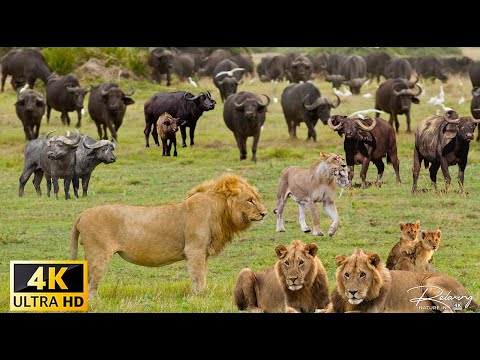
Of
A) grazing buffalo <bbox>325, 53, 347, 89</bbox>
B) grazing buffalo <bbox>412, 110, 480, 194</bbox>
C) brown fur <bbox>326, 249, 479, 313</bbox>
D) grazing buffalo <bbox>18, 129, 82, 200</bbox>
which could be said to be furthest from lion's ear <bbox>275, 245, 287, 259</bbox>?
grazing buffalo <bbox>325, 53, 347, 89</bbox>

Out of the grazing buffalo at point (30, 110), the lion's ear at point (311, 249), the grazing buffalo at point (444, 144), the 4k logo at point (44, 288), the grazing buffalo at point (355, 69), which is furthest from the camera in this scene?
the grazing buffalo at point (355, 69)

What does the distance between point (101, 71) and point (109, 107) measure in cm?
184

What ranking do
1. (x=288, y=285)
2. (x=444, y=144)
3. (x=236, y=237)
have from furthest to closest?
(x=444, y=144)
(x=236, y=237)
(x=288, y=285)

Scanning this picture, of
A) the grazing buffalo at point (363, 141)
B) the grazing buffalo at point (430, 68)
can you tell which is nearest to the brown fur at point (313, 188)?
the grazing buffalo at point (363, 141)

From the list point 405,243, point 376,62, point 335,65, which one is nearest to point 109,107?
point 405,243

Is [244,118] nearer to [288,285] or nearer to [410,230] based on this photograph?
[410,230]

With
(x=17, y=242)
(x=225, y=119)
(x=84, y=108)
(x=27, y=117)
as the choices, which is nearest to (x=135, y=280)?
(x=17, y=242)

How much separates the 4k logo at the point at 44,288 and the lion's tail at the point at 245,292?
43.2 inches

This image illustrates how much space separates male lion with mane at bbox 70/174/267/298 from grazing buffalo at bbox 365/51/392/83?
21.6m

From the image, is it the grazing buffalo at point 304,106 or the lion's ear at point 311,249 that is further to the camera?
the grazing buffalo at point 304,106

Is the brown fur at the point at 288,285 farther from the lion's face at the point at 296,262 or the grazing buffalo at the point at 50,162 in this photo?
the grazing buffalo at the point at 50,162

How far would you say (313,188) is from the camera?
31.4 ft

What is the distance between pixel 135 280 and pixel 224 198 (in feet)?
4.10

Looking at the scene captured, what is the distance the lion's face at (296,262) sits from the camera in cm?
762
